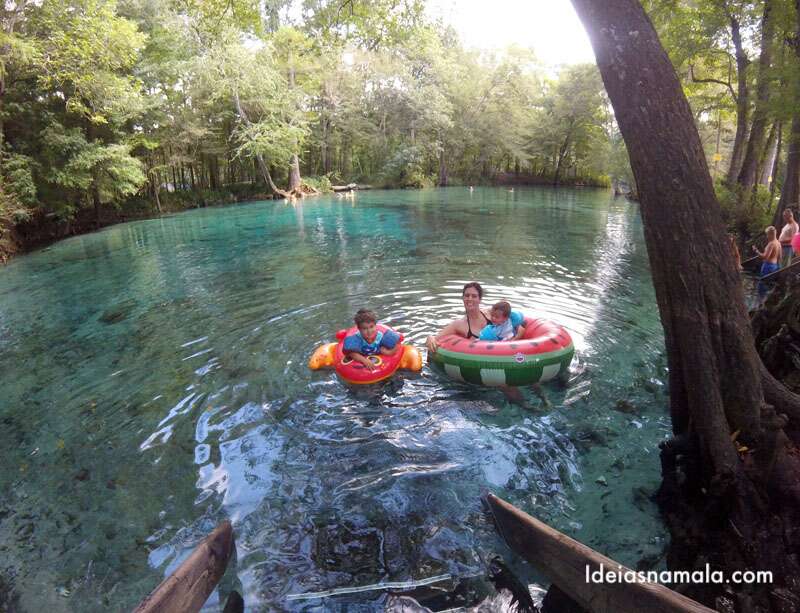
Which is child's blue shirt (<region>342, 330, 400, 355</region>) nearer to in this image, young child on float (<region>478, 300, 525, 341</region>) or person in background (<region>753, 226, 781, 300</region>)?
young child on float (<region>478, 300, 525, 341</region>)

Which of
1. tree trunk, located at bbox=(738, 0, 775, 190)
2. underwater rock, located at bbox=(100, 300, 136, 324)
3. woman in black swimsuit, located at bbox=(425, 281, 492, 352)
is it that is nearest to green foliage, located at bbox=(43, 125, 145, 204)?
underwater rock, located at bbox=(100, 300, 136, 324)

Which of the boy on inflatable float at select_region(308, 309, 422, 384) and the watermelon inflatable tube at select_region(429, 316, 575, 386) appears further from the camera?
the boy on inflatable float at select_region(308, 309, 422, 384)

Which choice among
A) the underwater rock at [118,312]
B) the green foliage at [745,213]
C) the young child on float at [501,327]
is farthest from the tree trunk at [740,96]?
the underwater rock at [118,312]

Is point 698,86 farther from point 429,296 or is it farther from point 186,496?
point 186,496

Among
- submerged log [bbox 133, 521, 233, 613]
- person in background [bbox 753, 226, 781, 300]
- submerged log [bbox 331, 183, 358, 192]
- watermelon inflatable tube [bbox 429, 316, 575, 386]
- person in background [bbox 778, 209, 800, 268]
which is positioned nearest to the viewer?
submerged log [bbox 133, 521, 233, 613]

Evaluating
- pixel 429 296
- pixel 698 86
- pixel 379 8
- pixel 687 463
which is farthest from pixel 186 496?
pixel 698 86

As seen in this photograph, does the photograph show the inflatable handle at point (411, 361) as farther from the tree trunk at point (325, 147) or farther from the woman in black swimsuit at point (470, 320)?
the tree trunk at point (325, 147)

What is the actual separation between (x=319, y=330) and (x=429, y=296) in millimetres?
2613

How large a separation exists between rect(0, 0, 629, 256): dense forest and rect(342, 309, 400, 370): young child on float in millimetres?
5331

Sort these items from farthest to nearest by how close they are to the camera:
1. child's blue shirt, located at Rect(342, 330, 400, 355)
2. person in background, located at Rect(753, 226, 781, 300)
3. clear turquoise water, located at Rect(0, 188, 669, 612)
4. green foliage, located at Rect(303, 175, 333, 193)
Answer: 1. green foliage, located at Rect(303, 175, 333, 193)
2. person in background, located at Rect(753, 226, 781, 300)
3. child's blue shirt, located at Rect(342, 330, 400, 355)
4. clear turquoise water, located at Rect(0, 188, 669, 612)

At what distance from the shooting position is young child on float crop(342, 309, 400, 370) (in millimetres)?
A: 5488

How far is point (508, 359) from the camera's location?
5.04 m

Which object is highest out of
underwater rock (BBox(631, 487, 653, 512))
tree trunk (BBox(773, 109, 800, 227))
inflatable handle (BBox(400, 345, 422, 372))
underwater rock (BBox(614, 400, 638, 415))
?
tree trunk (BBox(773, 109, 800, 227))

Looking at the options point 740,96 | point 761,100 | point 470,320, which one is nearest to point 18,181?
point 470,320
